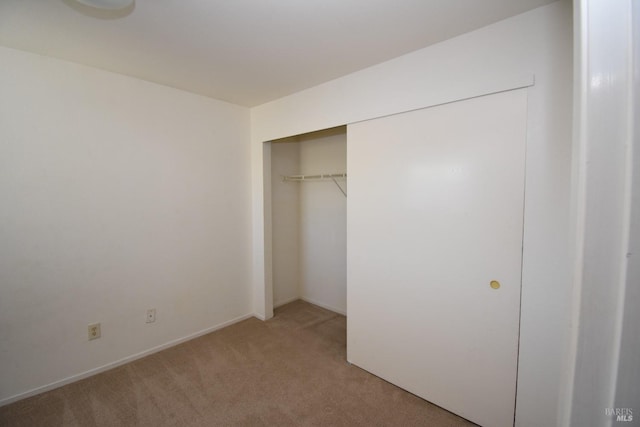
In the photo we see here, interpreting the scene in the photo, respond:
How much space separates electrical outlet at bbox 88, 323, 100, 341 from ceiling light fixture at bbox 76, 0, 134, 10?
224cm

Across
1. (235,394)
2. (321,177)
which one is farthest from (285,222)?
(235,394)

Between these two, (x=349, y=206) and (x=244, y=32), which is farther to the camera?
→ (x=349, y=206)

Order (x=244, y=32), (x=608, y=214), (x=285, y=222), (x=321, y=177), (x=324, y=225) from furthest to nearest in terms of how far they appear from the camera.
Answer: (x=285, y=222), (x=324, y=225), (x=321, y=177), (x=244, y=32), (x=608, y=214)

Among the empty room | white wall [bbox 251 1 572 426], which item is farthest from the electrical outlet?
white wall [bbox 251 1 572 426]

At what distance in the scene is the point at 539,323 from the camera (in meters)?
1.51

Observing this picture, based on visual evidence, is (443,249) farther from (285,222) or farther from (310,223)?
(285,222)

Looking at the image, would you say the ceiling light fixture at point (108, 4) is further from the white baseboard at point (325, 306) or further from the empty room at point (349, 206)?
the white baseboard at point (325, 306)

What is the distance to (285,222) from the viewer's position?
369 cm

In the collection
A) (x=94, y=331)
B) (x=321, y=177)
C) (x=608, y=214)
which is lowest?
(x=94, y=331)

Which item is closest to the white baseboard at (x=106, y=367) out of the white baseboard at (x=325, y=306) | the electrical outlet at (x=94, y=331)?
the electrical outlet at (x=94, y=331)

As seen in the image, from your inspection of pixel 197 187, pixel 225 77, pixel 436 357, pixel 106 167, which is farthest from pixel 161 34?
pixel 436 357

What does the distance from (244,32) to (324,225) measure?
91.9 inches

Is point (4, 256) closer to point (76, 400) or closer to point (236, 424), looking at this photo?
point (76, 400)

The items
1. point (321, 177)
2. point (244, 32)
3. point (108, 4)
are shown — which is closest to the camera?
point (108, 4)
